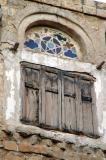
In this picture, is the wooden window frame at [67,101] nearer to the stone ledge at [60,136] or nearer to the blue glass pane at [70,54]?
the stone ledge at [60,136]

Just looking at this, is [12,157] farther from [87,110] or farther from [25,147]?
[87,110]

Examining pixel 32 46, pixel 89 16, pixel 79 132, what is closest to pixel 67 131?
pixel 79 132

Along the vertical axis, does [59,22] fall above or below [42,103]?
above

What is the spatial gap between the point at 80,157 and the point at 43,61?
2323mm

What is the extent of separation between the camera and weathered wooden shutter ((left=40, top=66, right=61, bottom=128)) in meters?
13.2

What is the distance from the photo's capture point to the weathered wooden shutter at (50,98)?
43.5ft

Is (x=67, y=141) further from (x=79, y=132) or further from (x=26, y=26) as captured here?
(x=26, y=26)

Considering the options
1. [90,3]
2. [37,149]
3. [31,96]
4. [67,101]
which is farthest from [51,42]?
[37,149]

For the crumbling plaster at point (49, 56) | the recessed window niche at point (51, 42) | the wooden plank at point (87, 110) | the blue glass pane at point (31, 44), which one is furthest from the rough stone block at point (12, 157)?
the blue glass pane at point (31, 44)

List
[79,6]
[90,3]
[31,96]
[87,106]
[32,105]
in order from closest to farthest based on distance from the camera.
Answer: [32,105] → [31,96] → [87,106] → [79,6] → [90,3]

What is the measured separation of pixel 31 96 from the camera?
531 inches

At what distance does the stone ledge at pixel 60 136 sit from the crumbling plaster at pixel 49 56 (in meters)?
0.03

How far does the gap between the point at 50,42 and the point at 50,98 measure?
1.66m

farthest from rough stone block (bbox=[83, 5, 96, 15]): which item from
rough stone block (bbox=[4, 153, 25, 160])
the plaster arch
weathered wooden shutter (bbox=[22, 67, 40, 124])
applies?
rough stone block (bbox=[4, 153, 25, 160])
